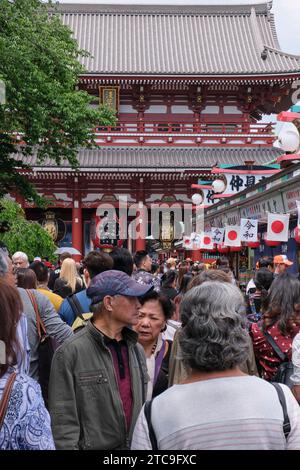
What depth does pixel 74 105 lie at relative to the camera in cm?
1267

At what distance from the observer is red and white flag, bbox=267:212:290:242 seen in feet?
34.8

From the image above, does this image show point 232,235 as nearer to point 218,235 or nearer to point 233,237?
point 233,237

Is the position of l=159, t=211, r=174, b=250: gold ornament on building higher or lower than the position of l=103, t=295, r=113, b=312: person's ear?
higher

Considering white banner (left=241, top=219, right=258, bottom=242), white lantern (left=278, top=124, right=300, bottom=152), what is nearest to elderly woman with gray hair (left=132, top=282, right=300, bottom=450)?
white lantern (left=278, top=124, right=300, bottom=152)

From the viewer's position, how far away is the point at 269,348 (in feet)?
13.3

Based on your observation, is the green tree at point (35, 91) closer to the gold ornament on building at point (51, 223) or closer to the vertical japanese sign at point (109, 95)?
the vertical japanese sign at point (109, 95)

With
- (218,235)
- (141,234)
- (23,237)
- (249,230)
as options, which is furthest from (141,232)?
(249,230)

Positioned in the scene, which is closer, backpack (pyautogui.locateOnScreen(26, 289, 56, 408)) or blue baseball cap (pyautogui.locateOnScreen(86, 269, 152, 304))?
blue baseball cap (pyautogui.locateOnScreen(86, 269, 152, 304))

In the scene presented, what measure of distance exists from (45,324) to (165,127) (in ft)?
73.7

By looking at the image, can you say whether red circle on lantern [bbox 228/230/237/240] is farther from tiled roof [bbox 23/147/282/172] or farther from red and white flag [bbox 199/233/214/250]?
tiled roof [bbox 23/147/282/172]

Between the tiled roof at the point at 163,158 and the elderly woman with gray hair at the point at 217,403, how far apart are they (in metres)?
22.8

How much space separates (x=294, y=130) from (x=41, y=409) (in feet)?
32.2

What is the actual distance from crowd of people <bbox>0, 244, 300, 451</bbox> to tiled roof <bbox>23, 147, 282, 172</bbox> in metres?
19.9
